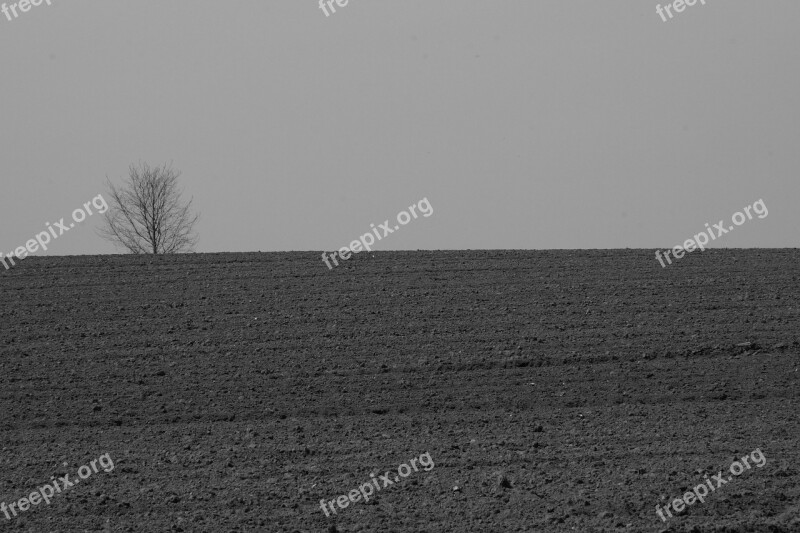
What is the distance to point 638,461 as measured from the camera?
366 inches

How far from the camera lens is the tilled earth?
8.37 meters

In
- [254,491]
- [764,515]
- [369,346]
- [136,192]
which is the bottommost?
[764,515]

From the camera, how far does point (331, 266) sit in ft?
61.4

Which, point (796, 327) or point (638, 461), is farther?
point (796, 327)

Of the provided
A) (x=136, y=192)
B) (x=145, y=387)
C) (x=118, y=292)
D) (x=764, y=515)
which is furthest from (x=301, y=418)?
(x=136, y=192)

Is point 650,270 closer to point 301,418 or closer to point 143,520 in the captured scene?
point 301,418

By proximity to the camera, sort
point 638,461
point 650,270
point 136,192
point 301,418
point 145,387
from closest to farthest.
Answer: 1. point 638,461
2. point 301,418
3. point 145,387
4. point 650,270
5. point 136,192

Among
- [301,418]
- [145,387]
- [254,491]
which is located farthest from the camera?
[145,387]

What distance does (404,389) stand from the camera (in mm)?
12258

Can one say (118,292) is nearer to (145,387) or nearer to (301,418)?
(145,387)

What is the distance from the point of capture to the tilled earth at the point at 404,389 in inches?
329

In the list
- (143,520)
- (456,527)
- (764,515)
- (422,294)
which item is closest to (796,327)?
(422,294)

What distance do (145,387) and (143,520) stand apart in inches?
180

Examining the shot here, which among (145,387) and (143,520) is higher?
(145,387)
